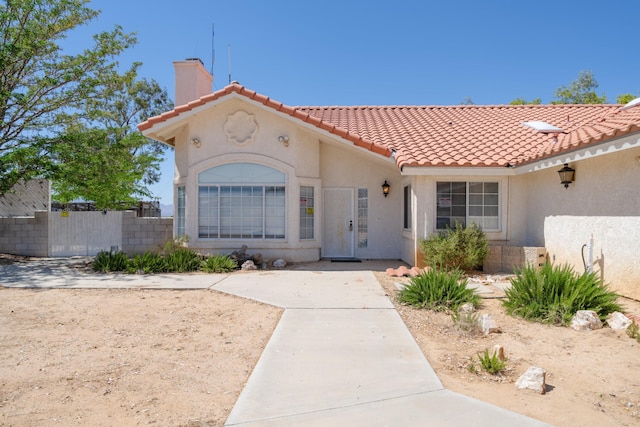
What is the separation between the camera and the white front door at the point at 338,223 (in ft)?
47.3

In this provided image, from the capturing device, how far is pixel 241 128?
13172 mm

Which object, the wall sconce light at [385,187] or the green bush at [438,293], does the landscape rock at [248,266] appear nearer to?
the wall sconce light at [385,187]

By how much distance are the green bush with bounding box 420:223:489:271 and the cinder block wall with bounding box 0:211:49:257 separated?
13.2 metres

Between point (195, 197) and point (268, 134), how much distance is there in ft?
9.68

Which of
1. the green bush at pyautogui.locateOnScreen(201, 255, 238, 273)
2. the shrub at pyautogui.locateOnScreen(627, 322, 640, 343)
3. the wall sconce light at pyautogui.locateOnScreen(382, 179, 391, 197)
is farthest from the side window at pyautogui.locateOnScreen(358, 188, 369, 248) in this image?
the shrub at pyautogui.locateOnScreen(627, 322, 640, 343)

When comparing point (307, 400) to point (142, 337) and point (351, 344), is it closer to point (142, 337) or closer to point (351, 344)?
point (351, 344)

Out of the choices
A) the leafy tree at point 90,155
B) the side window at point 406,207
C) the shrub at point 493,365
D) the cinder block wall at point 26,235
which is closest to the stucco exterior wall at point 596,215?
the side window at point 406,207

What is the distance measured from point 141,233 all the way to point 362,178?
781 centimetres

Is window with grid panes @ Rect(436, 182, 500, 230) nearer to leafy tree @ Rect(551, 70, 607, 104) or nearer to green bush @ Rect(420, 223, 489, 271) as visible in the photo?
green bush @ Rect(420, 223, 489, 271)

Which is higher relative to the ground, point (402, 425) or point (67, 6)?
point (67, 6)

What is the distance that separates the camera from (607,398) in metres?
4.19

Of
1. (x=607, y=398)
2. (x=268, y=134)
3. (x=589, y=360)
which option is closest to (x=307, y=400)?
(x=607, y=398)

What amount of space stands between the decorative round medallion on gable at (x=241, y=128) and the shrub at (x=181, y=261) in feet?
12.0

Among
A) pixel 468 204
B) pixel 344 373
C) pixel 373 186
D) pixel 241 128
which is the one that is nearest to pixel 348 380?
pixel 344 373
